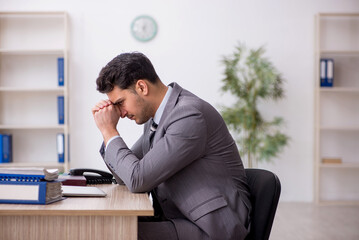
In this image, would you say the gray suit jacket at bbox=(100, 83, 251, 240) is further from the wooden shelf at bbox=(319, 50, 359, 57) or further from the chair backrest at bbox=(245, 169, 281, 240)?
the wooden shelf at bbox=(319, 50, 359, 57)

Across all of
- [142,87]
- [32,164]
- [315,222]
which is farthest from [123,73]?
[32,164]

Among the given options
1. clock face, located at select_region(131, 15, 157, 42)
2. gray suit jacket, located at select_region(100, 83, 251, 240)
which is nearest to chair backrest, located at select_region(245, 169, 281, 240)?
gray suit jacket, located at select_region(100, 83, 251, 240)

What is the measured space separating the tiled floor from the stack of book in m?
2.67

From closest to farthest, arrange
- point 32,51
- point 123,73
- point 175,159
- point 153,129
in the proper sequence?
point 175,159 → point 123,73 → point 153,129 → point 32,51

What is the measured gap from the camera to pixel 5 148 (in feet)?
16.7

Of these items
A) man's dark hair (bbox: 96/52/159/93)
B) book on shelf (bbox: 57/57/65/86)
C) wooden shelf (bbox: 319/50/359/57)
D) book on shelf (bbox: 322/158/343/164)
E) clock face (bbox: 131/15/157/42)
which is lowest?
book on shelf (bbox: 322/158/343/164)

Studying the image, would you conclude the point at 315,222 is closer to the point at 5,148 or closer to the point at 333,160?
the point at 333,160

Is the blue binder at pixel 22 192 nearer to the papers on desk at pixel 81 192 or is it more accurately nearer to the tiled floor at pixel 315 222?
the papers on desk at pixel 81 192

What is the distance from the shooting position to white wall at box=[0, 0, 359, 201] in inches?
210

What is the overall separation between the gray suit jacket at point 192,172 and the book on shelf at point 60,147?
134 inches

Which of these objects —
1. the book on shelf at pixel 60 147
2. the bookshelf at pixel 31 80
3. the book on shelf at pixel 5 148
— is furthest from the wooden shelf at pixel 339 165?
the book on shelf at pixel 5 148

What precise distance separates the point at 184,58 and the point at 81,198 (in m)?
3.90

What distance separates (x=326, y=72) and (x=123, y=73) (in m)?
3.94

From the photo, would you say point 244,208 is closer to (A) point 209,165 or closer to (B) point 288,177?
(A) point 209,165
